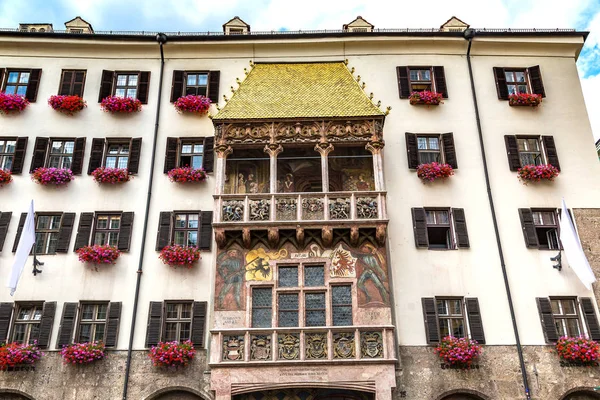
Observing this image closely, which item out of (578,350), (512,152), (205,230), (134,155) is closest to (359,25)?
(512,152)

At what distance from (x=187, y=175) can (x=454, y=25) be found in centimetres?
1397

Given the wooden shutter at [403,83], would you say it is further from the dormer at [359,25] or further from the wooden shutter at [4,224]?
the wooden shutter at [4,224]

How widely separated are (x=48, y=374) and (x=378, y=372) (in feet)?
36.0

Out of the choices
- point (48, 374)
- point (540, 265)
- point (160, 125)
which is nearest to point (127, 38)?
point (160, 125)

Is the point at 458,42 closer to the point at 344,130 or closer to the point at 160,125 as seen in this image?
the point at 344,130

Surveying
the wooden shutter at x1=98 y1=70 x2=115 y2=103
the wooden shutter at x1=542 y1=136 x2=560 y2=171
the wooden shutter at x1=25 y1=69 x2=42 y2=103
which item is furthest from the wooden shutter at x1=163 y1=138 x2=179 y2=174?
the wooden shutter at x1=542 y1=136 x2=560 y2=171

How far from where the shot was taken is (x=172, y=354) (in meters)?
19.2

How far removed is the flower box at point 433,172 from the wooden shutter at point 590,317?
654 cm

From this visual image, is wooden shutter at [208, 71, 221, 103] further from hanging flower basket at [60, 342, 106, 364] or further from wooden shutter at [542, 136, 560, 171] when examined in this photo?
wooden shutter at [542, 136, 560, 171]

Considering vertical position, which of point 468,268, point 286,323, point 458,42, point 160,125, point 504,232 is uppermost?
point 458,42

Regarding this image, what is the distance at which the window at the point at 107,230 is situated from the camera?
21.7 m

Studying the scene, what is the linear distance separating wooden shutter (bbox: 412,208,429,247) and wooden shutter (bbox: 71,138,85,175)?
1309 cm

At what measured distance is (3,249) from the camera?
21.4 meters

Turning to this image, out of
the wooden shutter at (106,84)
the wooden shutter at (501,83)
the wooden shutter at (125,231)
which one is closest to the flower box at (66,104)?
the wooden shutter at (106,84)
